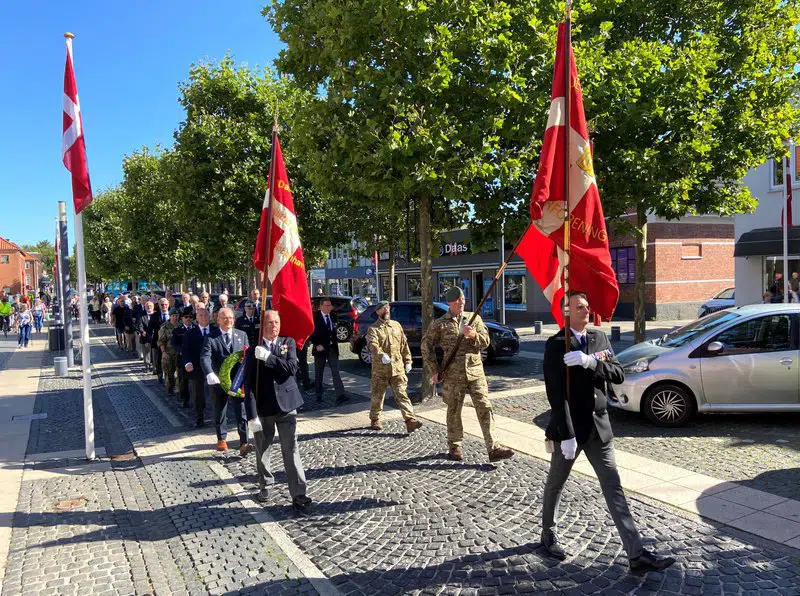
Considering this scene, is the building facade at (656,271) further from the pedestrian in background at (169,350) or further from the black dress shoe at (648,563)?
the black dress shoe at (648,563)

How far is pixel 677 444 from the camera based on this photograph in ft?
23.1

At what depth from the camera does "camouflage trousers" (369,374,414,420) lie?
7.88 metres

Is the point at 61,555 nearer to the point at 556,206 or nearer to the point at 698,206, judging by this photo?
the point at 556,206

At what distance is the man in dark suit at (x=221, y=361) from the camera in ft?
24.1

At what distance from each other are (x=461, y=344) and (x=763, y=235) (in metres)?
18.0

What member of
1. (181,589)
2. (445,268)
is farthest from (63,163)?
(445,268)

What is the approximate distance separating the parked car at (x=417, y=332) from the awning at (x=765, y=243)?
1067 cm

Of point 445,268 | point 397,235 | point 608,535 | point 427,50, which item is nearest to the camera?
point 608,535

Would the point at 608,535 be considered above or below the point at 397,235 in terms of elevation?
below

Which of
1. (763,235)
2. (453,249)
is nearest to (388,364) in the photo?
(763,235)

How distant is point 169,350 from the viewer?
11.4 meters

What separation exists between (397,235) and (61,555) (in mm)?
21333

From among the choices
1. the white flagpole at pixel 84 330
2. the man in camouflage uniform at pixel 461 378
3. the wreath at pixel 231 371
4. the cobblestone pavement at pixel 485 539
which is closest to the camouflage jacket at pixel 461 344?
the man in camouflage uniform at pixel 461 378

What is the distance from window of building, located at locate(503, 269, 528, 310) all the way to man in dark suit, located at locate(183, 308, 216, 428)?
884 inches
